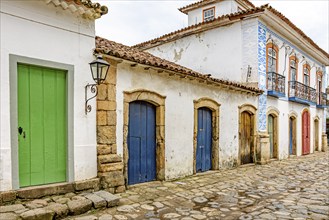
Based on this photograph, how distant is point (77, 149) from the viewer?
199 inches

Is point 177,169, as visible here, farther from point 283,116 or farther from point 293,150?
point 293,150

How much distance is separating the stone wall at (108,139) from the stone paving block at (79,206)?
2.90ft

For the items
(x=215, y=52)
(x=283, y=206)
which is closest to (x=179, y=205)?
(x=283, y=206)

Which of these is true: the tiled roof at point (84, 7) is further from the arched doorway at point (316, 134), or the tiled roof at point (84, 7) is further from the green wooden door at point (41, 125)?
the arched doorway at point (316, 134)

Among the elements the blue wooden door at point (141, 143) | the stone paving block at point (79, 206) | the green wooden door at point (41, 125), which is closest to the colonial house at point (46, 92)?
the green wooden door at point (41, 125)

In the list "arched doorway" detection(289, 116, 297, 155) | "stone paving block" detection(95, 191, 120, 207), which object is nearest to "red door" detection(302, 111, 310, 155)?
"arched doorway" detection(289, 116, 297, 155)

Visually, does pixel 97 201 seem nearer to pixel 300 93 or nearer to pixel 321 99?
pixel 300 93

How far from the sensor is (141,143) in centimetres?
661

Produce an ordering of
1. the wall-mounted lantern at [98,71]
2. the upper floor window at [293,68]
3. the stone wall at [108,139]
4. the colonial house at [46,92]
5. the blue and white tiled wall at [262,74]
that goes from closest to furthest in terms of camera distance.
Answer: the colonial house at [46,92] → the wall-mounted lantern at [98,71] → the stone wall at [108,139] → the blue and white tiled wall at [262,74] → the upper floor window at [293,68]

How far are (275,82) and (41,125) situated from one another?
1022cm

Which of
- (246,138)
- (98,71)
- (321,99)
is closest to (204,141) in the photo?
(246,138)

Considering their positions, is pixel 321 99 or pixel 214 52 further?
pixel 321 99

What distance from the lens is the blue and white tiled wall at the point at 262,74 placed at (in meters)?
10.9

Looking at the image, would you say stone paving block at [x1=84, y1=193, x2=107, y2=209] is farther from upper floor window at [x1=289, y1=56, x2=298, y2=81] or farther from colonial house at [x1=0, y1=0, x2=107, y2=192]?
upper floor window at [x1=289, y1=56, x2=298, y2=81]
